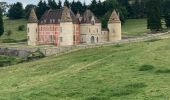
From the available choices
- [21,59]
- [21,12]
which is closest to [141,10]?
[21,12]

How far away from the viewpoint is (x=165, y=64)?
42.5 metres

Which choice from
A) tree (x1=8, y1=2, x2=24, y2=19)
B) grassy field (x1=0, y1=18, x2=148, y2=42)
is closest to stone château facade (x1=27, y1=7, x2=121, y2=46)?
grassy field (x1=0, y1=18, x2=148, y2=42)

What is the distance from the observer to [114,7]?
403ft

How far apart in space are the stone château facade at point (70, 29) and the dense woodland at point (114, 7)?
11.1 metres

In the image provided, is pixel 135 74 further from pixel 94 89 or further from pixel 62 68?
pixel 62 68

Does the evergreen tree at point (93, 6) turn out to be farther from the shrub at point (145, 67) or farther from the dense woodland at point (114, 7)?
the shrub at point (145, 67)

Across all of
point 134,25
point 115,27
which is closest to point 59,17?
point 115,27

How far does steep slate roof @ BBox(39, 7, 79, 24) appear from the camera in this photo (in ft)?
278

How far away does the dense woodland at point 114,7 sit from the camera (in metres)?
99.5

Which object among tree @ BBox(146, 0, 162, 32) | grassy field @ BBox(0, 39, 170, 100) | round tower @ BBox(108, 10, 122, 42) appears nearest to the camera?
grassy field @ BBox(0, 39, 170, 100)

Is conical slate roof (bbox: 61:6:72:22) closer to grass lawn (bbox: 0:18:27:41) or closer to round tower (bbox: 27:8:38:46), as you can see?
round tower (bbox: 27:8:38:46)

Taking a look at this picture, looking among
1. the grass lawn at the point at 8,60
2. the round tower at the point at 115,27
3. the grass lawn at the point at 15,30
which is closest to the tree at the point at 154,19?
the round tower at the point at 115,27

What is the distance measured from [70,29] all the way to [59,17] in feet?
22.0

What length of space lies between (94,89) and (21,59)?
42.3 metres
